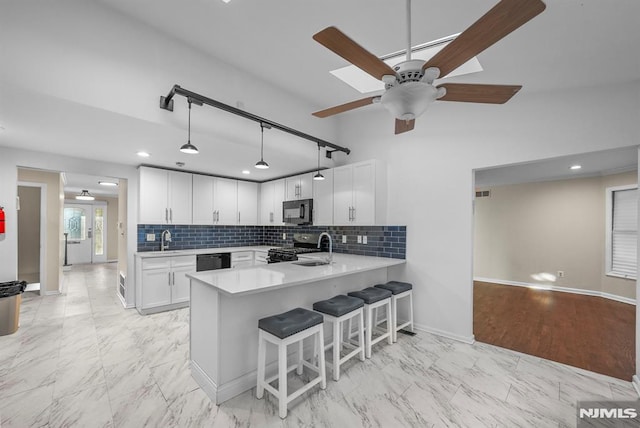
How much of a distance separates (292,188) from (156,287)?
107 inches

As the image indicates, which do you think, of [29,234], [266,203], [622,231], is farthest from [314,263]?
[29,234]

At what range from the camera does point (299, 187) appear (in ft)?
16.2

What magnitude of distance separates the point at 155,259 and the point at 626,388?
219 inches

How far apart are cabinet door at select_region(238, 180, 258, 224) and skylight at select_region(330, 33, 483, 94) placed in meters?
3.20

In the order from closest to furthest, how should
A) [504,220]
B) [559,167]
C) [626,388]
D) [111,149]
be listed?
1. [626,388]
2. [111,149]
3. [559,167]
4. [504,220]

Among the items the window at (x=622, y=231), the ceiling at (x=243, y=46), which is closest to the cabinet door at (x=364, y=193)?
the ceiling at (x=243, y=46)

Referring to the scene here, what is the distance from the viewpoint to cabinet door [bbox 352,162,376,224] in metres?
3.85

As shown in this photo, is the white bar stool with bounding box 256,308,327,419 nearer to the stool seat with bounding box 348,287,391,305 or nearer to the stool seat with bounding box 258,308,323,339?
the stool seat with bounding box 258,308,323,339

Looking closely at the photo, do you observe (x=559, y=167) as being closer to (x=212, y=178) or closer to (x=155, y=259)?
(x=212, y=178)

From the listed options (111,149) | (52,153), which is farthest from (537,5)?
(52,153)

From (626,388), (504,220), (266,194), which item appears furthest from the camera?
(504,220)

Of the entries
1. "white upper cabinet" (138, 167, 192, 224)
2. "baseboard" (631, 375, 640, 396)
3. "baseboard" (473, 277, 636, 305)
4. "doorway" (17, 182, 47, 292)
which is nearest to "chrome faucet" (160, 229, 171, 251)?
"white upper cabinet" (138, 167, 192, 224)

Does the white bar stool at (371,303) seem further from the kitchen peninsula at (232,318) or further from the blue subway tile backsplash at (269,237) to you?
the blue subway tile backsplash at (269,237)

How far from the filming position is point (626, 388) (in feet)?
7.73
